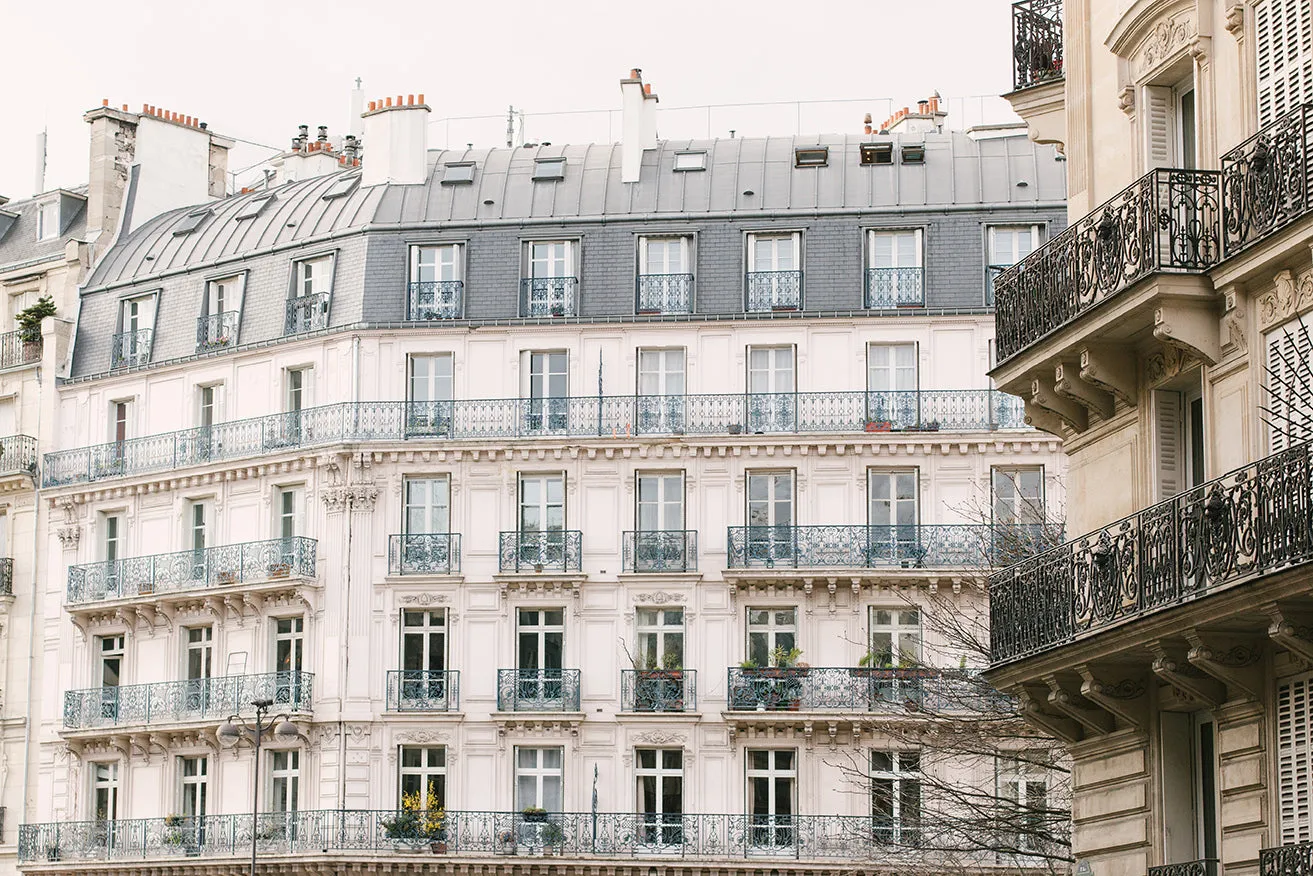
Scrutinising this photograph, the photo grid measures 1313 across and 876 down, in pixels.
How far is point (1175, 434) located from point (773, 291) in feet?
93.6

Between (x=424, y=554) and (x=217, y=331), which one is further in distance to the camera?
(x=217, y=331)

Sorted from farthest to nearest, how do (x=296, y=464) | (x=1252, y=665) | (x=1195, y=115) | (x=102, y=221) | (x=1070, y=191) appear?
(x=102, y=221), (x=296, y=464), (x=1070, y=191), (x=1195, y=115), (x=1252, y=665)

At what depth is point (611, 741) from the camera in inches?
1909

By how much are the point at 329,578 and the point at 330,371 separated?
451 cm

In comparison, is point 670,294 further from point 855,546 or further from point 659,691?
point 659,691

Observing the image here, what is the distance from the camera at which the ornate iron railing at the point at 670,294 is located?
50469 millimetres

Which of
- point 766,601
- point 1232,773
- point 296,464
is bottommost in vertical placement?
point 1232,773

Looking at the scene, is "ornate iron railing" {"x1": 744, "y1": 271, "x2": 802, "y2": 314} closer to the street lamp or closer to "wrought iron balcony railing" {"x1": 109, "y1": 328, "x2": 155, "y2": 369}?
the street lamp

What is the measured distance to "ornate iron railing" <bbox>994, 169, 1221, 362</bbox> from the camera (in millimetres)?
20453

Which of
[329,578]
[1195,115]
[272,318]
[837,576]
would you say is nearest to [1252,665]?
[1195,115]

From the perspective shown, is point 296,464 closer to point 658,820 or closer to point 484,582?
point 484,582

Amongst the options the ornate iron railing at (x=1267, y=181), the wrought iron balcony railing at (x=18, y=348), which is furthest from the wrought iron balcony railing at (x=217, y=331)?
the ornate iron railing at (x=1267, y=181)

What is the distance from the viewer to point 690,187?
170 feet

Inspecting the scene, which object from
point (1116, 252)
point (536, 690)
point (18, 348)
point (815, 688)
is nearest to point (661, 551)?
point (536, 690)
